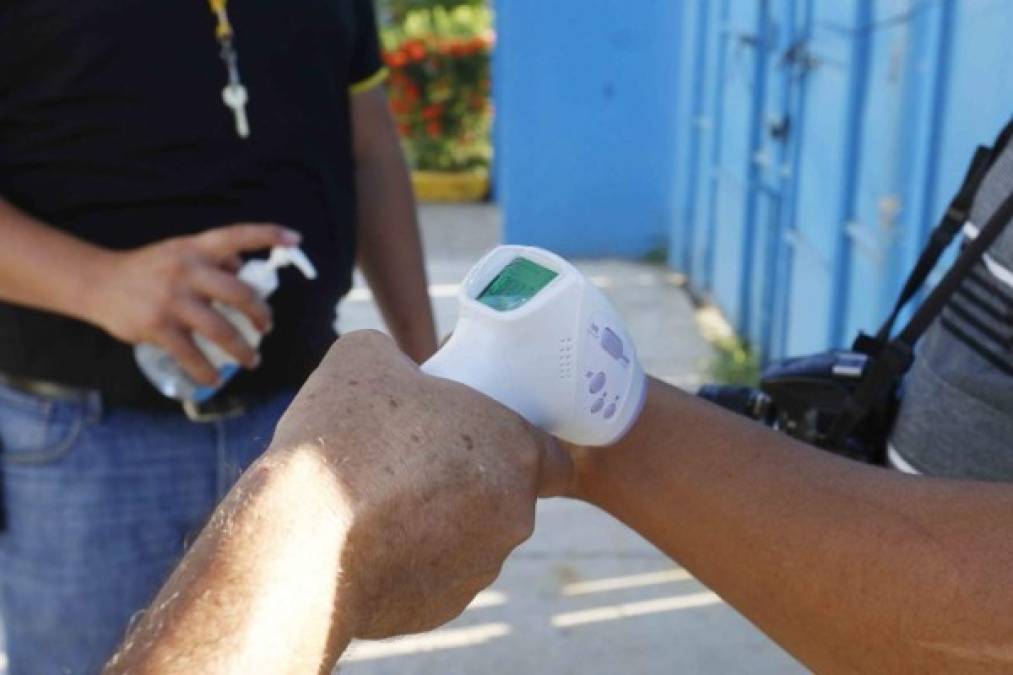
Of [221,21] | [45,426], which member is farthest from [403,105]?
[45,426]

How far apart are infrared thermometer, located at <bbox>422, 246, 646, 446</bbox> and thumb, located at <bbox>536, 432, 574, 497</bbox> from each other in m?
0.01

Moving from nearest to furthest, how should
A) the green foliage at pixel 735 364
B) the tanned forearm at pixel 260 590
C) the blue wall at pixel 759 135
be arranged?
the tanned forearm at pixel 260 590 < the blue wall at pixel 759 135 < the green foliage at pixel 735 364

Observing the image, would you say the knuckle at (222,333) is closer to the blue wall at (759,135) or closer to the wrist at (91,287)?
the wrist at (91,287)

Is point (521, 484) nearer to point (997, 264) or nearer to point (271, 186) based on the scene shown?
point (997, 264)

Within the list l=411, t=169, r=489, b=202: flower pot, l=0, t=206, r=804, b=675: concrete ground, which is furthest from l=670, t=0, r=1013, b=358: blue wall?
l=411, t=169, r=489, b=202: flower pot

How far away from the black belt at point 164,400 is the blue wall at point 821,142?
1.72m

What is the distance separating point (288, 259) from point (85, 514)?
456mm

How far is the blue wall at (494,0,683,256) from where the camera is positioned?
6645mm

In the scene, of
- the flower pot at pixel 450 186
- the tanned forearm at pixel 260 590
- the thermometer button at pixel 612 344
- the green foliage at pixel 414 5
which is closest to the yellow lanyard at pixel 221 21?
the thermometer button at pixel 612 344

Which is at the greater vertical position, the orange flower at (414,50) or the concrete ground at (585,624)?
the concrete ground at (585,624)

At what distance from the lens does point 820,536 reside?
1.20m

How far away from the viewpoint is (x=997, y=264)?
140cm

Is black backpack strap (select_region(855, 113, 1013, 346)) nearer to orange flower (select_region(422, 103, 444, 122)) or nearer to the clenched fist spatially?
the clenched fist

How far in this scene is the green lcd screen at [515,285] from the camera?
111cm
